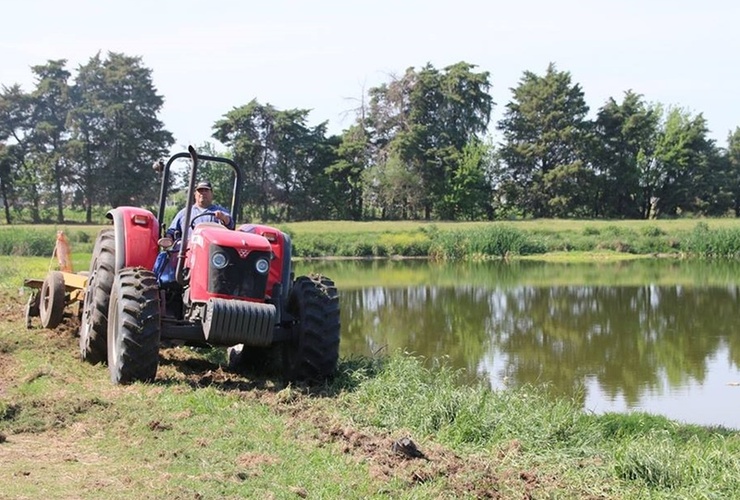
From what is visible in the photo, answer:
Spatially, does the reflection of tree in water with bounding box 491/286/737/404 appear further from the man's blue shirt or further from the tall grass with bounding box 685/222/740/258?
→ the tall grass with bounding box 685/222/740/258

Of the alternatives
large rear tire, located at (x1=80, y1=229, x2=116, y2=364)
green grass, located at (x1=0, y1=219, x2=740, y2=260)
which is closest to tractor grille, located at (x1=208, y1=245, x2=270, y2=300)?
large rear tire, located at (x1=80, y1=229, x2=116, y2=364)

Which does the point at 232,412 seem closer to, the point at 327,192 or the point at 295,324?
the point at 295,324

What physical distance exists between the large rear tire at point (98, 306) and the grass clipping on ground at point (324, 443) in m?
0.31

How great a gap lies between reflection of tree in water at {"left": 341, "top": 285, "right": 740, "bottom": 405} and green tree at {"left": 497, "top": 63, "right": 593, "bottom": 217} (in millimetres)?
31683

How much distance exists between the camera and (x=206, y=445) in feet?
19.0

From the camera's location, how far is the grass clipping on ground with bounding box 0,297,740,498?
5.05m

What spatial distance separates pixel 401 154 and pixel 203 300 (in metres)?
46.9

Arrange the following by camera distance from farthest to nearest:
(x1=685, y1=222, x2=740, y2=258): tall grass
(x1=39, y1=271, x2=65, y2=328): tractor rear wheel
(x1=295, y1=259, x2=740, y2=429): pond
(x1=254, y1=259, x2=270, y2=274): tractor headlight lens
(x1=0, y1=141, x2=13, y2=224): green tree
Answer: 1. (x1=0, y1=141, x2=13, y2=224): green tree
2. (x1=685, y1=222, x2=740, y2=258): tall grass
3. (x1=295, y1=259, x2=740, y2=429): pond
4. (x1=39, y1=271, x2=65, y2=328): tractor rear wheel
5. (x1=254, y1=259, x2=270, y2=274): tractor headlight lens

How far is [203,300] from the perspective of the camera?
7.69m

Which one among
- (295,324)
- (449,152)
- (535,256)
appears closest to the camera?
(295,324)

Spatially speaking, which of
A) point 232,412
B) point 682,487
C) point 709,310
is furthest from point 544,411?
point 709,310

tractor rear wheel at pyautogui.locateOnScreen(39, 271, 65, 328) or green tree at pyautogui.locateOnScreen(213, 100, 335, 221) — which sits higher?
green tree at pyautogui.locateOnScreen(213, 100, 335, 221)

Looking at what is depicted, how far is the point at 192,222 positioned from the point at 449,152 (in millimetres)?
47457

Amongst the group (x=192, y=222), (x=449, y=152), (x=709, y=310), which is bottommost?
(x=709, y=310)
